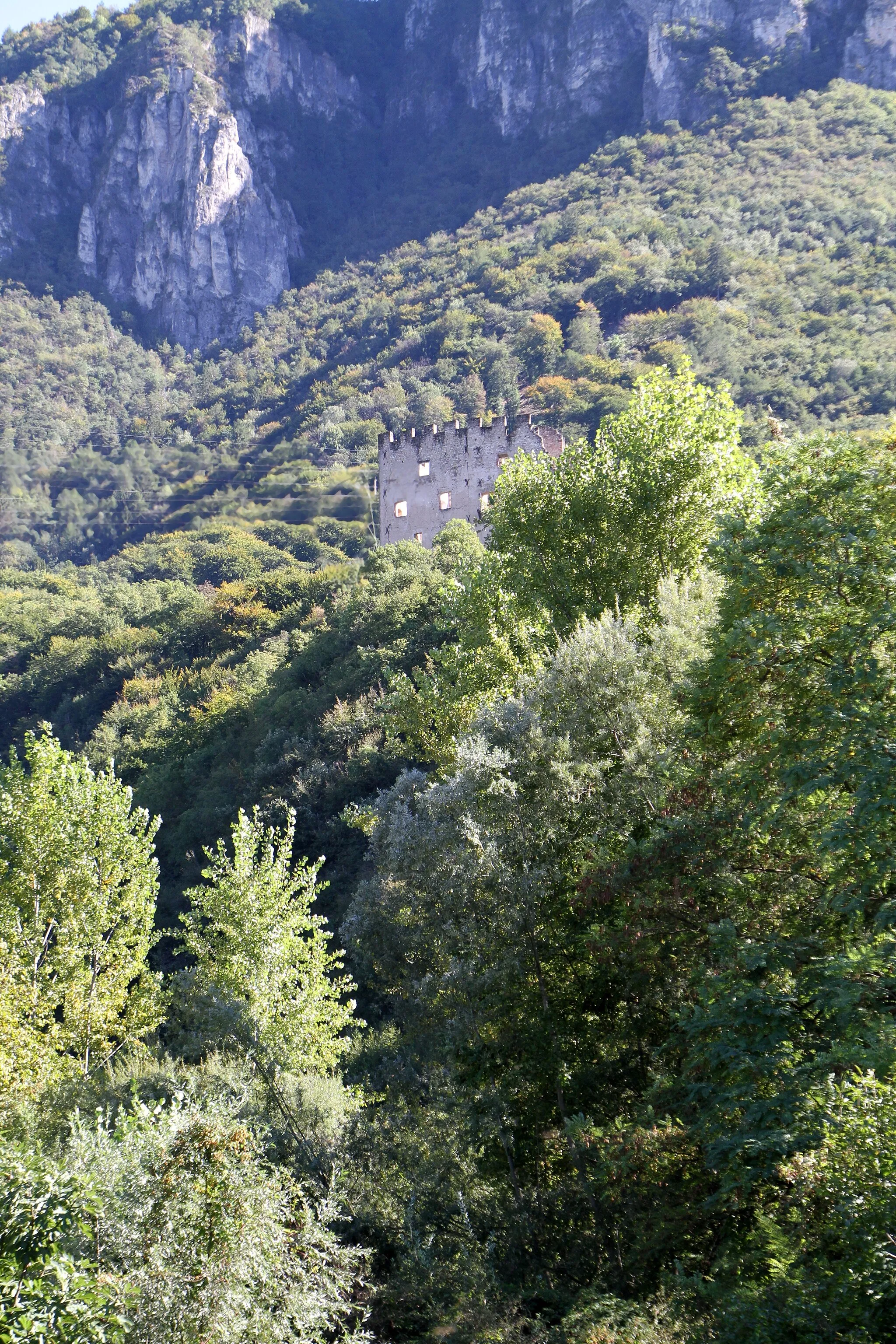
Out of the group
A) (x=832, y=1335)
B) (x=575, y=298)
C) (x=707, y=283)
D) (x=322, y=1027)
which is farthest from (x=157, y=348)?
(x=832, y=1335)

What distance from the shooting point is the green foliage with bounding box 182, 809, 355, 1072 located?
15078 millimetres

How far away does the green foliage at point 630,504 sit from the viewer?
1908 centimetres

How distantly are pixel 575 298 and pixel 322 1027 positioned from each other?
3133 inches

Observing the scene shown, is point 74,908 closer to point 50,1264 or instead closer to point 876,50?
point 50,1264

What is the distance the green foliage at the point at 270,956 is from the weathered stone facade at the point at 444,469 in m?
27.6

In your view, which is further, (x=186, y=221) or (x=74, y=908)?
(x=186, y=221)

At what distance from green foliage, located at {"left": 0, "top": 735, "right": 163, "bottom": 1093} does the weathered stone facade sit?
2688 cm

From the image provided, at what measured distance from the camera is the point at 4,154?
143750 mm

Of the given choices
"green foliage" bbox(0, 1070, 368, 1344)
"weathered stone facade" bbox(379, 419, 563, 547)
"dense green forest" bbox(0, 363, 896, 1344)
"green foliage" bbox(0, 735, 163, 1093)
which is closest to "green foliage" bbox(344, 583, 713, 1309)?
"dense green forest" bbox(0, 363, 896, 1344)

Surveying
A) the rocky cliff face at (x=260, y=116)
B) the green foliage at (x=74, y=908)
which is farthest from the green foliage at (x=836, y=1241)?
the rocky cliff face at (x=260, y=116)

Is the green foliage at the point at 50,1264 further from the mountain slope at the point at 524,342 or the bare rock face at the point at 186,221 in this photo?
the bare rock face at the point at 186,221

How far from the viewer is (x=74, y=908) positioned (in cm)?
1794

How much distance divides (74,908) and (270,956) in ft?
15.9

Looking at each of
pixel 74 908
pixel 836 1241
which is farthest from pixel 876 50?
pixel 836 1241
